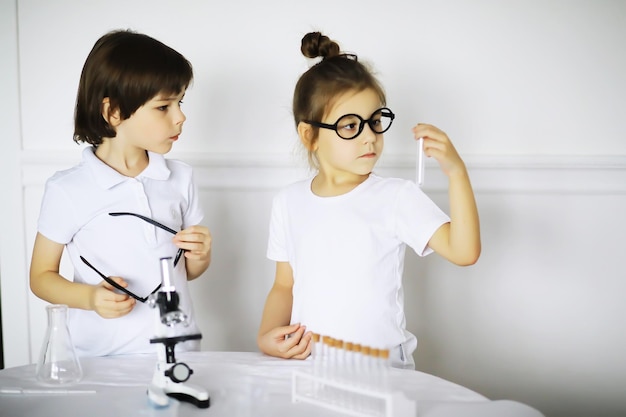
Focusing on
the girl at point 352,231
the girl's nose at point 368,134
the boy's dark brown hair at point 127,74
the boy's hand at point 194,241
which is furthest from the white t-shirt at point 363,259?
the boy's dark brown hair at point 127,74

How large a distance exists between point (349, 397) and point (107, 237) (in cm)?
72

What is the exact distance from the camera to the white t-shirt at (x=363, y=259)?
4.33 feet

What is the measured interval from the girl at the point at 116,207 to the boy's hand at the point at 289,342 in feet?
0.75

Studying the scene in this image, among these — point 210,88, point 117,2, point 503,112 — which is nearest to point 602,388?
point 503,112

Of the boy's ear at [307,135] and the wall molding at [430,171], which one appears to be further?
the wall molding at [430,171]

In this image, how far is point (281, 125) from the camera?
1923 millimetres

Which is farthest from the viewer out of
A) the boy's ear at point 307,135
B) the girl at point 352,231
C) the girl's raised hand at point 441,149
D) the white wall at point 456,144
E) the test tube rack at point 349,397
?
the white wall at point 456,144

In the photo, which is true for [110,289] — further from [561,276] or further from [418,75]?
[561,276]

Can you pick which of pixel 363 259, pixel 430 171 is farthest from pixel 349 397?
pixel 430 171

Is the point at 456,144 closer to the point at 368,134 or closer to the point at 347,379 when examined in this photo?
the point at 368,134

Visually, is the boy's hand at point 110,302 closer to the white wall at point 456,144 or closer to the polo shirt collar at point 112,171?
the polo shirt collar at point 112,171

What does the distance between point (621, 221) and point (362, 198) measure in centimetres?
105

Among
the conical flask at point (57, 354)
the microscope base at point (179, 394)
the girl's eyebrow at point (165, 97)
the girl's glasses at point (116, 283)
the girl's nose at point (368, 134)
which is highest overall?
the girl's eyebrow at point (165, 97)

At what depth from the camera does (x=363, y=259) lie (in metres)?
1.34
